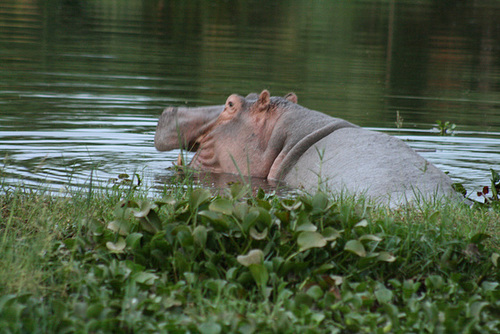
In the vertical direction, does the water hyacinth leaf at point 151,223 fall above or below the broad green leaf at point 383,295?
above

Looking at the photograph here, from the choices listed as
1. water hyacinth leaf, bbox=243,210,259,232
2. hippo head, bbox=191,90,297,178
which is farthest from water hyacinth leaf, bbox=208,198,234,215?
hippo head, bbox=191,90,297,178

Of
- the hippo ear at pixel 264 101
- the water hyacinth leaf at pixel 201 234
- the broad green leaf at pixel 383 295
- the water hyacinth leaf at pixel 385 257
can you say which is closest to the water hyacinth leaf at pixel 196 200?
the water hyacinth leaf at pixel 201 234

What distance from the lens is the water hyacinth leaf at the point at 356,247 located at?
3281 mm

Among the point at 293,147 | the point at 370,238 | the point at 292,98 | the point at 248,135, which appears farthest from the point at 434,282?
the point at 292,98

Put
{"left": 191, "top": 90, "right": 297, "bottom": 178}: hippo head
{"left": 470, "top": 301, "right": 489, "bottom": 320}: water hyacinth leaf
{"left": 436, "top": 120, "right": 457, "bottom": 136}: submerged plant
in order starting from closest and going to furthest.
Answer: {"left": 470, "top": 301, "right": 489, "bottom": 320}: water hyacinth leaf < {"left": 191, "top": 90, "right": 297, "bottom": 178}: hippo head < {"left": 436, "top": 120, "right": 457, "bottom": 136}: submerged plant

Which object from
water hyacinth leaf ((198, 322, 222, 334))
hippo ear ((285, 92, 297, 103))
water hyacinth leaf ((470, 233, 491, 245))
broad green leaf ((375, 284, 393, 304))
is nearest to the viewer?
water hyacinth leaf ((198, 322, 222, 334))

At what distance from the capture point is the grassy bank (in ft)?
9.23

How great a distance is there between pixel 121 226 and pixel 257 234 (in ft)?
2.16

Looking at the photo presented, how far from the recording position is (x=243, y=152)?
675 cm

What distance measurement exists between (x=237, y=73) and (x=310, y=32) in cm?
1169

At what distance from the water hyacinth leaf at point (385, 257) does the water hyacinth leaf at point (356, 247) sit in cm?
7

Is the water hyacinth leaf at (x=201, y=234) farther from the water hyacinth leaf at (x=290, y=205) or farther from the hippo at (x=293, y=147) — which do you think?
the hippo at (x=293, y=147)

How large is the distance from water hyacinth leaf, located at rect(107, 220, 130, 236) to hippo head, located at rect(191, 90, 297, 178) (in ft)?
10.2

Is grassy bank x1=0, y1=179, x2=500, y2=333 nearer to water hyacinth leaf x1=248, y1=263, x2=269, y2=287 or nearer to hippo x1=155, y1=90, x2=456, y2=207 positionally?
water hyacinth leaf x1=248, y1=263, x2=269, y2=287
